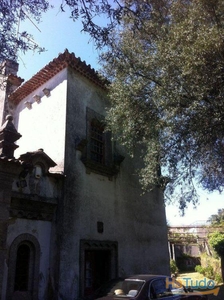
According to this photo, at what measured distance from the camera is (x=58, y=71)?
36.9 ft

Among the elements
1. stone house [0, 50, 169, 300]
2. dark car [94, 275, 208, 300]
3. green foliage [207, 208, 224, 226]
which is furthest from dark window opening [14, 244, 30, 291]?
green foliage [207, 208, 224, 226]

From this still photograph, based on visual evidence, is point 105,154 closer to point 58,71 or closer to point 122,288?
point 58,71

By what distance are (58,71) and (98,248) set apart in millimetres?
6780

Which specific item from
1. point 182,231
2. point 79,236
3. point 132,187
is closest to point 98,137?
point 132,187

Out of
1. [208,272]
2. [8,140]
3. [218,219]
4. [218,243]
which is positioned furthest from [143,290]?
[218,219]

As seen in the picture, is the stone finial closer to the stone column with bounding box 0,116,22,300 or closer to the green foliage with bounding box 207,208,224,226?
the stone column with bounding box 0,116,22,300

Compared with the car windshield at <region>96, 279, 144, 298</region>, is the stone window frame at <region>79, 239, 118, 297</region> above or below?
above

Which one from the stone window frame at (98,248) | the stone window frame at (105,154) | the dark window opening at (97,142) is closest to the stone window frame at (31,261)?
the stone window frame at (98,248)

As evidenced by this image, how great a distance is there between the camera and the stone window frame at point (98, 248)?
9.13m

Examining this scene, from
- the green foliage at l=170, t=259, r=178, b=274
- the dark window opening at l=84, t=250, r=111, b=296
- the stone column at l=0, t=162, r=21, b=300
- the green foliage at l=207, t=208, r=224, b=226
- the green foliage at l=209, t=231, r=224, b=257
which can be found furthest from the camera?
the green foliage at l=207, t=208, r=224, b=226

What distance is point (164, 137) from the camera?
31.9ft

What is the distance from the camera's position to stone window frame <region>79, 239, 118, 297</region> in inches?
360

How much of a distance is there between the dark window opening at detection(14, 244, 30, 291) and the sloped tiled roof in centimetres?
657

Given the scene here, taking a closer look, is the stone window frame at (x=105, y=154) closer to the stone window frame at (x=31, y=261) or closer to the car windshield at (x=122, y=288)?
the stone window frame at (x=31, y=261)
